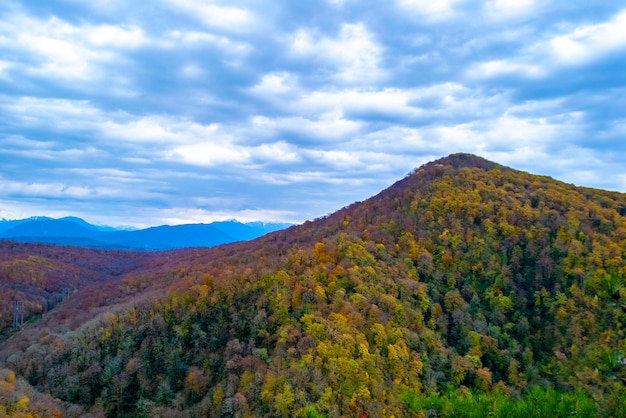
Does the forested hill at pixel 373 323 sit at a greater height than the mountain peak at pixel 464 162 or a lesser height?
lesser

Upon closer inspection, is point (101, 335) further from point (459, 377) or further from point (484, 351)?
point (484, 351)

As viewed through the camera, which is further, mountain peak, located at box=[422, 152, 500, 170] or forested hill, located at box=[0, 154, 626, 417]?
mountain peak, located at box=[422, 152, 500, 170]

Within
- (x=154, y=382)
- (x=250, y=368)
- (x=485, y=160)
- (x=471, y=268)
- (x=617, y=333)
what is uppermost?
(x=485, y=160)

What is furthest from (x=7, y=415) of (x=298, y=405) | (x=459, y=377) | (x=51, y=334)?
(x=459, y=377)

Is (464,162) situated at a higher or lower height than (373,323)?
higher

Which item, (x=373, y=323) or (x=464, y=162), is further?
(x=464, y=162)

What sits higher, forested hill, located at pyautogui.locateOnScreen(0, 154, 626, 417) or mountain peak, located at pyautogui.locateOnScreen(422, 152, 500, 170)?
mountain peak, located at pyautogui.locateOnScreen(422, 152, 500, 170)

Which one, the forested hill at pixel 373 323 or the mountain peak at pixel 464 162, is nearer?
the forested hill at pixel 373 323

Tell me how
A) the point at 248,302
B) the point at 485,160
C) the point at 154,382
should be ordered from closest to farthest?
1. the point at 154,382
2. the point at 248,302
3. the point at 485,160
